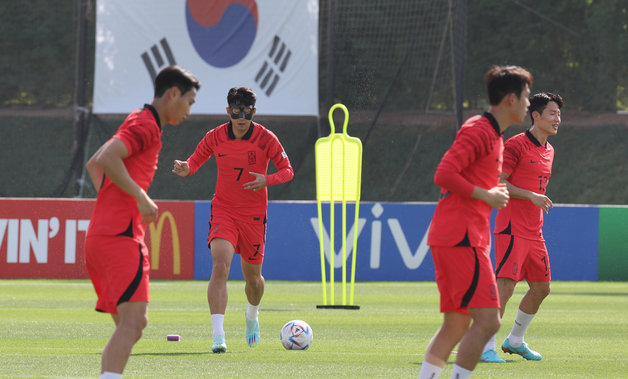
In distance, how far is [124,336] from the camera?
6.25 m

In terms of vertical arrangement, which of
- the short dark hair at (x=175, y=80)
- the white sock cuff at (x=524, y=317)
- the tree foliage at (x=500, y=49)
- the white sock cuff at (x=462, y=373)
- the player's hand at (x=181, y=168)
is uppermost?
the tree foliage at (x=500, y=49)

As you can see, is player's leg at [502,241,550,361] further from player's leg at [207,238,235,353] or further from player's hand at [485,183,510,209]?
player's hand at [485,183,510,209]

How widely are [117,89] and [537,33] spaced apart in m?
20.6

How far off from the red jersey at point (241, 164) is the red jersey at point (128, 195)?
160 inches

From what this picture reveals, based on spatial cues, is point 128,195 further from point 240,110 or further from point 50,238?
point 50,238

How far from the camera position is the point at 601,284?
2041 cm

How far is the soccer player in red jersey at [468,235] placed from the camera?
257 inches

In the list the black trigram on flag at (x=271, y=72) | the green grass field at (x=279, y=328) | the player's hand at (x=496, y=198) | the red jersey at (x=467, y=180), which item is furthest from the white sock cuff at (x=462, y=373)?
the black trigram on flag at (x=271, y=72)

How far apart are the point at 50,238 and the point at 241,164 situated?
9868mm

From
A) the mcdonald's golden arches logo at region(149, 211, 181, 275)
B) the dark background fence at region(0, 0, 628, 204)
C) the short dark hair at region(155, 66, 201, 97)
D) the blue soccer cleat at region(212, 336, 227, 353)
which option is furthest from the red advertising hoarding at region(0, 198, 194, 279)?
the short dark hair at region(155, 66, 201, 97)

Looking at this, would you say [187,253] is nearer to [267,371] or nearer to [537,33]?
[267,371]

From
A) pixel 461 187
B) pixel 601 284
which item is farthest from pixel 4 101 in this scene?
pixel 461 187

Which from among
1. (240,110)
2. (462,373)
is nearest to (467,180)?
(462,373)

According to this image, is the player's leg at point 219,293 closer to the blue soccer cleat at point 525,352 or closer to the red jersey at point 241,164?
the red jersey at point 241,164
